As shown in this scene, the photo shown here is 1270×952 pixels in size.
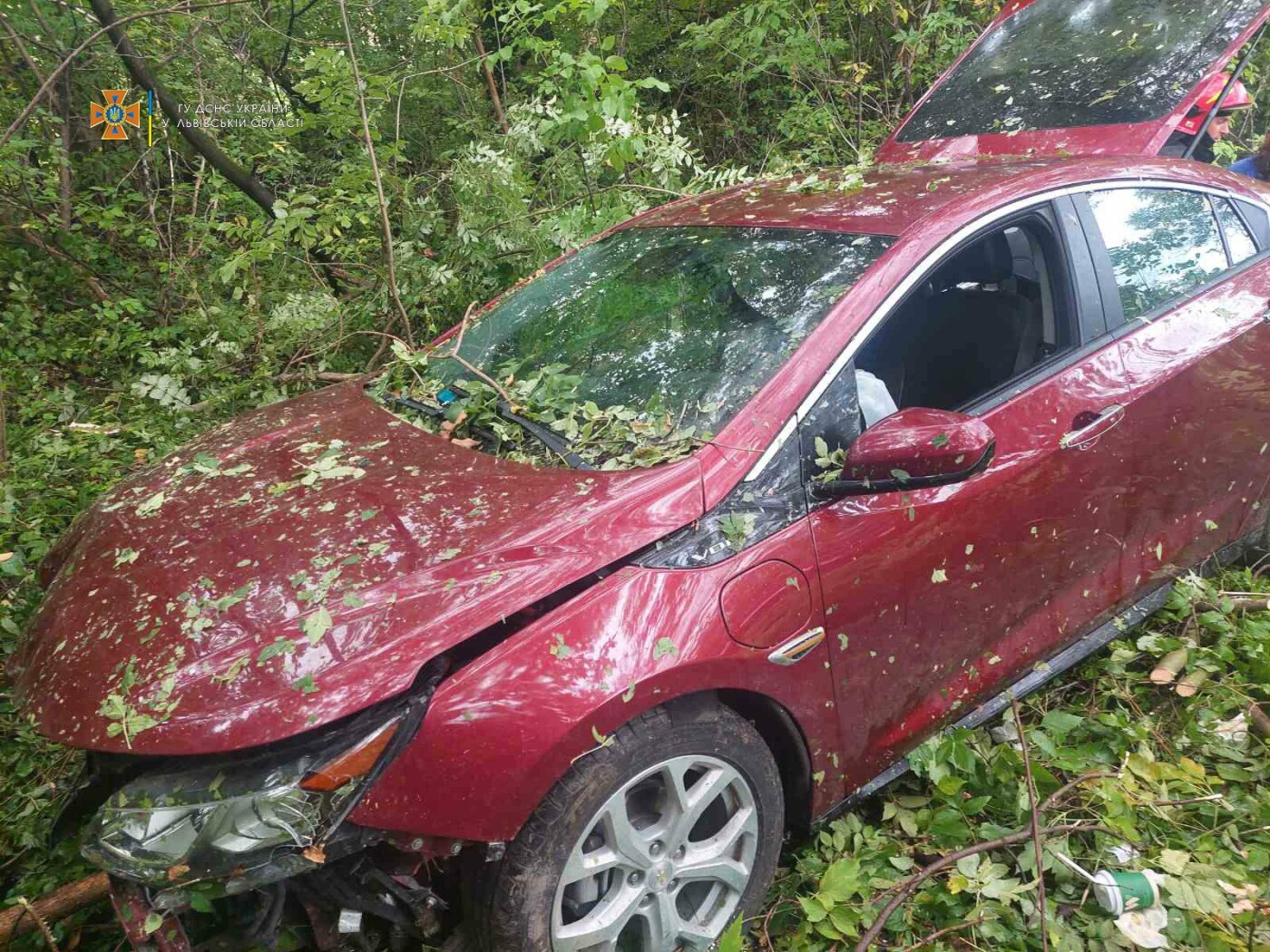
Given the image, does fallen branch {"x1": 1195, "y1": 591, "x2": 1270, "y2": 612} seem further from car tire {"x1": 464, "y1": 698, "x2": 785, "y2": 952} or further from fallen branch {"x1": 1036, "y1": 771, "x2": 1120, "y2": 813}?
car tire {"x1": 464, "y1": 698, "x2": 785, "y2": 952}

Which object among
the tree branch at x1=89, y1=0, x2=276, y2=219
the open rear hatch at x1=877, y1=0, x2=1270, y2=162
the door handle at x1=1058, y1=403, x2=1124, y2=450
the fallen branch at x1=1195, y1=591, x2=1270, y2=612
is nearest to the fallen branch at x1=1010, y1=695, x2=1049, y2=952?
the door handle at x1=1058, y1=403, x2=1124, y2=450

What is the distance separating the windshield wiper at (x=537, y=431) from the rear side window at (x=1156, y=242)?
5.61 ft

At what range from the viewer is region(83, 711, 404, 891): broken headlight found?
1.42m

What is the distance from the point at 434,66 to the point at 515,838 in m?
6.19

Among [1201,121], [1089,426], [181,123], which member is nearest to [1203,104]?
[1201,121]

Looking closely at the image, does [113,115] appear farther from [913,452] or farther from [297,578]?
[913,452]

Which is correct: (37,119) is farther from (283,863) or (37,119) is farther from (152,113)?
(283,863)

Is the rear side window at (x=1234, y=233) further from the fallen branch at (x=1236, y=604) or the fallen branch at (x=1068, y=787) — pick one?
the fallen branch at (x=1068, y=787)

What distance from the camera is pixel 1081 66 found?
3.47 meters

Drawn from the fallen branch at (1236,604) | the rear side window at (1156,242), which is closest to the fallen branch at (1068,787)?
the fallen branch at (1236,604)

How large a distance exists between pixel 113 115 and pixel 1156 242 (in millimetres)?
6395

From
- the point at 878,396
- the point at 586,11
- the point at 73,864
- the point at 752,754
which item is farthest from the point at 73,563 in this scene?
the point at 586,11

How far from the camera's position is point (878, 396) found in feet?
7.06

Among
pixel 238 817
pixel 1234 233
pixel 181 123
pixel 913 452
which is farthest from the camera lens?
pixel 181 123
